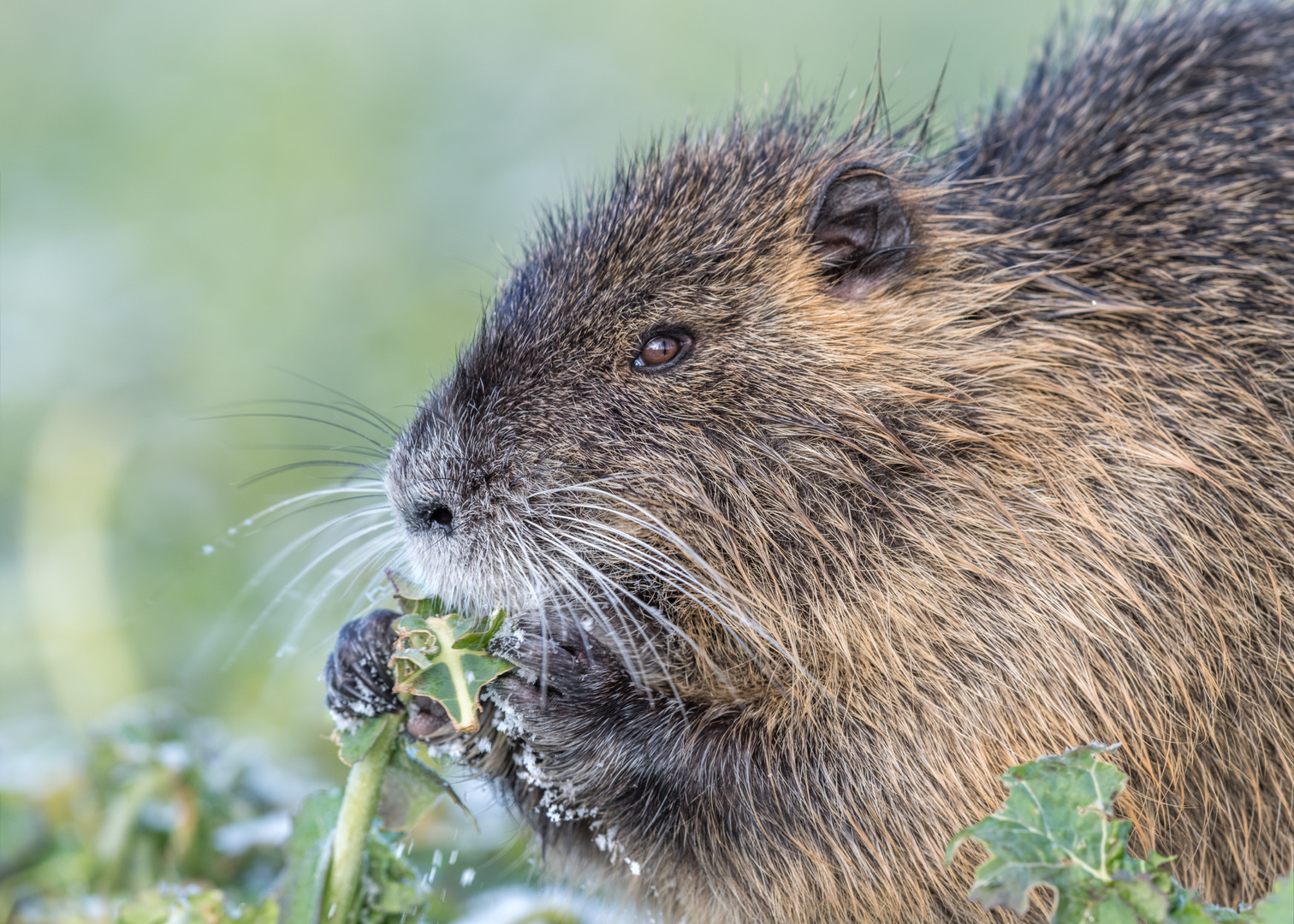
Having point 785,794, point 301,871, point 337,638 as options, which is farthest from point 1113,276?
point 301,871

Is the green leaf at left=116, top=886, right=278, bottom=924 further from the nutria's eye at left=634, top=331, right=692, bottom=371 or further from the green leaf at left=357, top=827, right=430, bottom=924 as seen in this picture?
the nutria's eye at left=634, top=331, right=692, bottom=371

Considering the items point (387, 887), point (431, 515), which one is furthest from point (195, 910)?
point (431, 515)

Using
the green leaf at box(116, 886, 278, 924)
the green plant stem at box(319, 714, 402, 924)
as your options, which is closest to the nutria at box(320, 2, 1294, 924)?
the green plant stem at box(319, 714, 402, 924)

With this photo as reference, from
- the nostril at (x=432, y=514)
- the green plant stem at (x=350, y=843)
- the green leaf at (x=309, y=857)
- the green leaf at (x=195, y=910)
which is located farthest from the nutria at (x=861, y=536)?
the green leaf at (x=195, y=910)

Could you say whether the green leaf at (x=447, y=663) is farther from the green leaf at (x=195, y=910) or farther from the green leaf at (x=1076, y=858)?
the green leaf at (x=1076, y=858)

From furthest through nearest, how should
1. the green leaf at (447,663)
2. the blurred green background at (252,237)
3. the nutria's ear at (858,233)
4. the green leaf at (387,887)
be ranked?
1. the blurred green background at (252,237)
2. the nutria's ear at (858,233)
3. the green leaf at (387,887)
4. the green leaf at (447,663)

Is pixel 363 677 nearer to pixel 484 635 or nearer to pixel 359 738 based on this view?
pixel 359 738

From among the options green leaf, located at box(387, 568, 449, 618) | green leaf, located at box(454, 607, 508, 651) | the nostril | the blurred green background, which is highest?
the blurred green background
